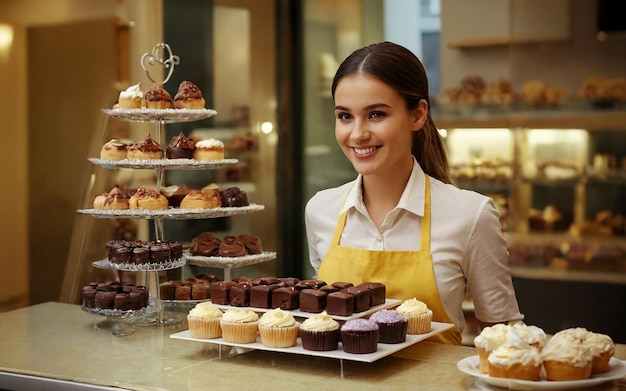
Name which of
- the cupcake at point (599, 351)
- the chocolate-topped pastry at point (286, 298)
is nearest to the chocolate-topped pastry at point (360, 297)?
the chocolate-topped pastry at point (286, 298)

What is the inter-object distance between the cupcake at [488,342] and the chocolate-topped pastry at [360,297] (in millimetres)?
406

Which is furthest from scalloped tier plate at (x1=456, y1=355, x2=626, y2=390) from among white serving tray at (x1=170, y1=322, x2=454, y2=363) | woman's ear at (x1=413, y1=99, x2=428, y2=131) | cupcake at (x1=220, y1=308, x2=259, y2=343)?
woman's ear at (x1=413, y1=99, x2=428, y2=131)

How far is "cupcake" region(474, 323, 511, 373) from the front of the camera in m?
1.91

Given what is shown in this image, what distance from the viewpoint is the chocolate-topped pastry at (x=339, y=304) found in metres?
2.21

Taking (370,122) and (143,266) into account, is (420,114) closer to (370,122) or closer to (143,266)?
(370,122)

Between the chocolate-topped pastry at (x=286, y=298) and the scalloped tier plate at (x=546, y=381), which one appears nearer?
the scalloped tier plate at (x=546, y=381)

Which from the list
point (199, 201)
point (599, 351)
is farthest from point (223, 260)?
point (599, 351)

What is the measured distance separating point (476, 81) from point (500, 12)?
0.40 m

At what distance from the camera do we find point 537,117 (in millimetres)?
4875

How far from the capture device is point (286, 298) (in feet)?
7.54

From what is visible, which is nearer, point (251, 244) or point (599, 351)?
point (599, 351)

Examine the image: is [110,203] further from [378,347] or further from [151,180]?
[151,180]

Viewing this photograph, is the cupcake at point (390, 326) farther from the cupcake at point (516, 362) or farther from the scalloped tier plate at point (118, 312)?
the scalloped tier plate at point (118, 312)

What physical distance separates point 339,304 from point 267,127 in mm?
3634
